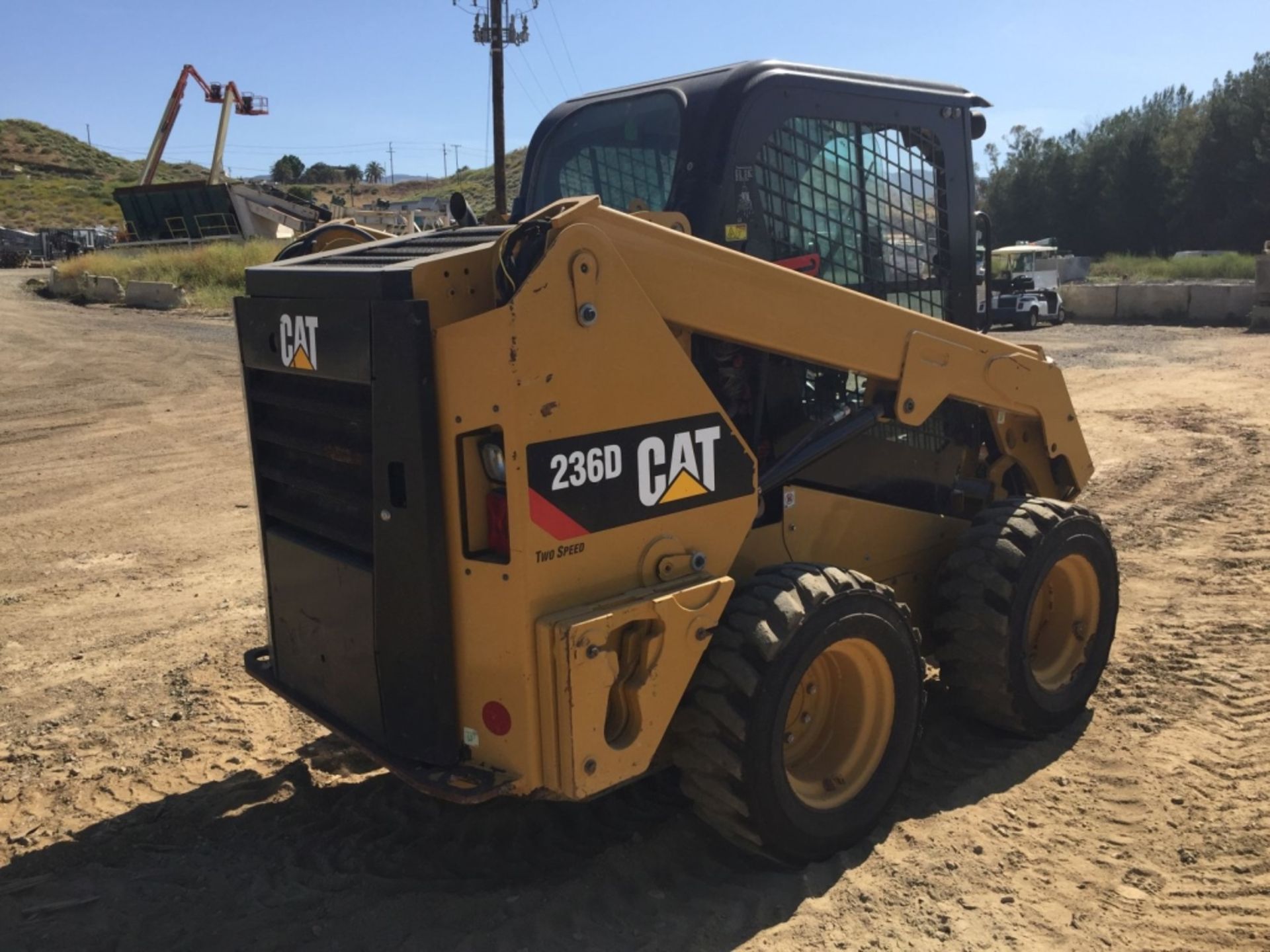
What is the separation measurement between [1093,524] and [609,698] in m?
2.61

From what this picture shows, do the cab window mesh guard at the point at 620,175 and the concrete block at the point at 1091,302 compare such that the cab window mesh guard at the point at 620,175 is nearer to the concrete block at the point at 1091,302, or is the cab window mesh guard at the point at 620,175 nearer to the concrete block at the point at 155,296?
the concrete block at the point at 155,296

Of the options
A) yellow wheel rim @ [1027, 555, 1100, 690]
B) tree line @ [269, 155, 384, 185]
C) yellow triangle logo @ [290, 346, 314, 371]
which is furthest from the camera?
tree line @ [269, 155, 384, 185]

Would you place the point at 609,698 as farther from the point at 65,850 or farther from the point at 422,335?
the point at 65,850

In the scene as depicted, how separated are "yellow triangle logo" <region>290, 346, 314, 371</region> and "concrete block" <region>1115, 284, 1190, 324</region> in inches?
967

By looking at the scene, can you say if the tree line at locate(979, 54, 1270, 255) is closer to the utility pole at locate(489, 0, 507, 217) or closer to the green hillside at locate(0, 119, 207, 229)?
the utility pole at locate(489, 0, 507, 217)

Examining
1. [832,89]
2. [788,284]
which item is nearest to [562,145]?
[832,89]

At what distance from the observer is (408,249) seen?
3297mm

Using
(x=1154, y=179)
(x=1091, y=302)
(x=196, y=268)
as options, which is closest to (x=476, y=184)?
(x=1154, y=179)

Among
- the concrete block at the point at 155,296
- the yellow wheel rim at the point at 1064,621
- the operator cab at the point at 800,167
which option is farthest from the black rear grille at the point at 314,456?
the concrete block at the point at 155,296

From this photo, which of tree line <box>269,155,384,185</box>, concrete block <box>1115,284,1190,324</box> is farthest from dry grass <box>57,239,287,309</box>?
tree line <box>269,155,384,185</box>

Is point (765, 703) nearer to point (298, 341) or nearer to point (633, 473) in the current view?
point (633, 473)

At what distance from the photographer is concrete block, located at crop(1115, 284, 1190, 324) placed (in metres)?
24.0

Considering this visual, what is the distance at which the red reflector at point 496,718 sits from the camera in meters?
2.95

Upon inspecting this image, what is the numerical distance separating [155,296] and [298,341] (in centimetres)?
2331
